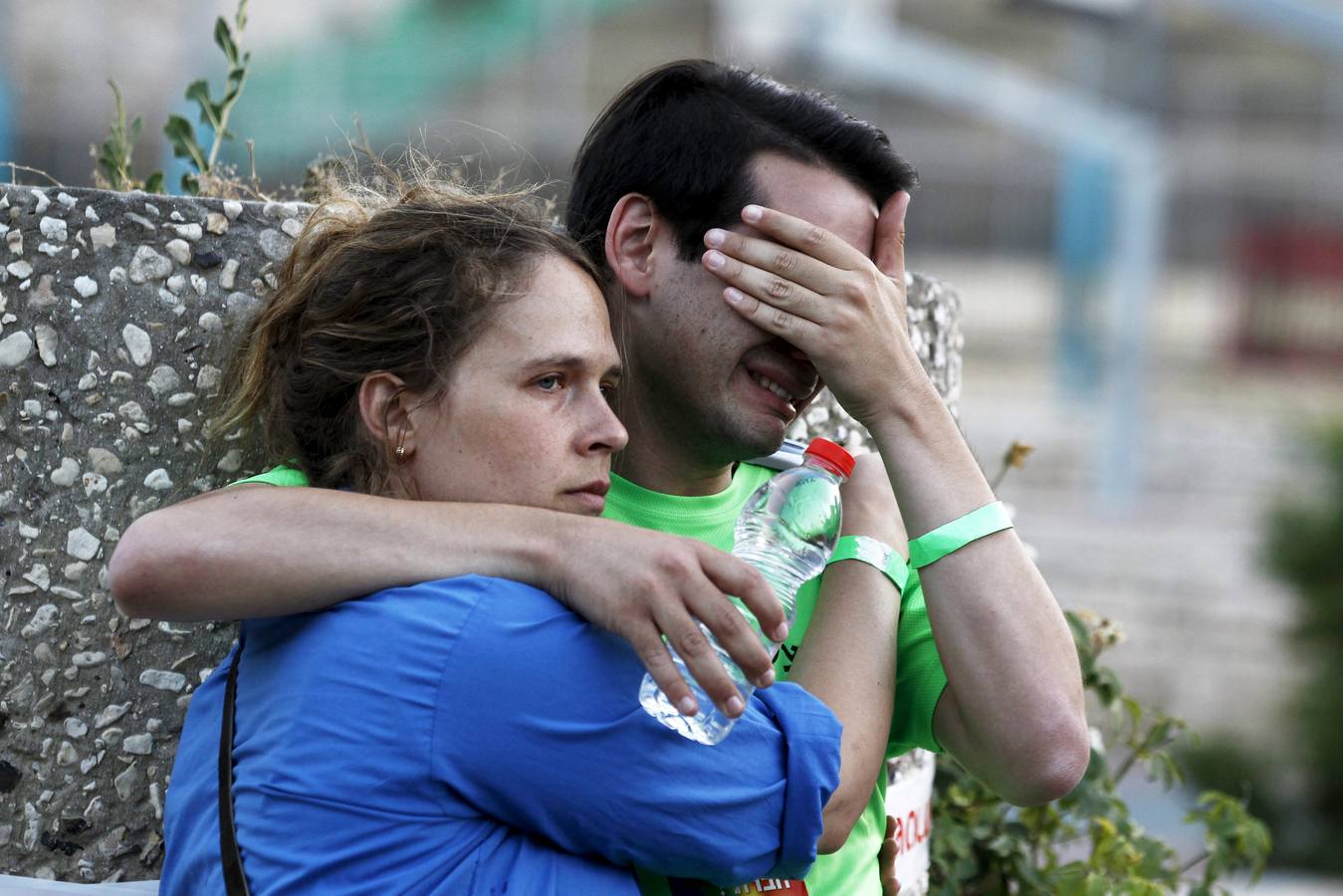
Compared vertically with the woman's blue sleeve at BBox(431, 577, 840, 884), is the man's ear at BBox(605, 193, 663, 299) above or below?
above

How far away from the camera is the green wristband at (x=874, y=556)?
2.11m

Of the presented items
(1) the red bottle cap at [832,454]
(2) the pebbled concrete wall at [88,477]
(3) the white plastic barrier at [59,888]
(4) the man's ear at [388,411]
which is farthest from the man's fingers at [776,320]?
(3) the white plastic barrier at [59,888]

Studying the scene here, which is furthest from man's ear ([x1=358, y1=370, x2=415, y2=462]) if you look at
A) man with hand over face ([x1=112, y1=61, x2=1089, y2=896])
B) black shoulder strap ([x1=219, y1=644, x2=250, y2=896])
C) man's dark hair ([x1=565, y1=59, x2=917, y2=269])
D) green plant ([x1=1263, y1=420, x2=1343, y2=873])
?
green plant ([x1=1263, y1=420, x2=1343, y2=873])

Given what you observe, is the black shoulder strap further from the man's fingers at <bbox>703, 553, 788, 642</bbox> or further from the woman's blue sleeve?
the man's fingers at <bbox>703, 553, 788, 642</bbox>

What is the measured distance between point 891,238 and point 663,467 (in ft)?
1.63

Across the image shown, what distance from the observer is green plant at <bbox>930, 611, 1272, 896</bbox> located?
3111mm

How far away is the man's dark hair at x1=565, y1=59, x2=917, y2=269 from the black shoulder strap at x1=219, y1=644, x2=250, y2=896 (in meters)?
0.96

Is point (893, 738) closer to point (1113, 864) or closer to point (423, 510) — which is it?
point (423, 510)

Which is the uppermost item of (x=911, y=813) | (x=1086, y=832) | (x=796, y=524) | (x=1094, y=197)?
(x=796, y=524)

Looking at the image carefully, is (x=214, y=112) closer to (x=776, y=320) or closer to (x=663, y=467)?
(x=663, y=467)

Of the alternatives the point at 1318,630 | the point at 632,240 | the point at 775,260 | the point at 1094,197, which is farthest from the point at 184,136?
the point at 1094,197

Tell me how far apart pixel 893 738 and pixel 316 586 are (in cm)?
96

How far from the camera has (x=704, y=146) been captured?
2.30m

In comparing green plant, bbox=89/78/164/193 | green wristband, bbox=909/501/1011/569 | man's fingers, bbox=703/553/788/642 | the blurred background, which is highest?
green plant, bbox=89/78/164/193
